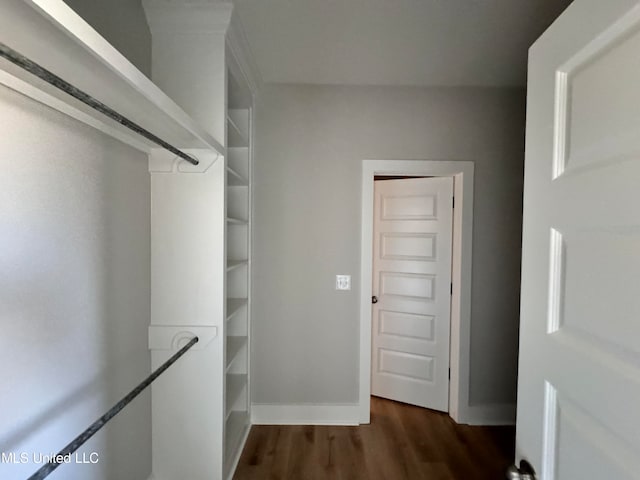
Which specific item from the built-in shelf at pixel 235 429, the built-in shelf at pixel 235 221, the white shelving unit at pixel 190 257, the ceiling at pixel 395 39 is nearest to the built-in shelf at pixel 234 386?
the built-in shelf at pixel 235 429

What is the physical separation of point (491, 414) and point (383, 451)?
92 centimetres

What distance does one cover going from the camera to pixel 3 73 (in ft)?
2.64

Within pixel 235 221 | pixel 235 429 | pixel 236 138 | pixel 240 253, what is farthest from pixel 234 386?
pixel 236 138

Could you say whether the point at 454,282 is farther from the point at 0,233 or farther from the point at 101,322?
the point at 0,233

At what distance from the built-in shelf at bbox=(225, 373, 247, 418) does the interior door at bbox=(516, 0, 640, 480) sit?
1.72 metres

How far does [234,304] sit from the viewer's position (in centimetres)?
210

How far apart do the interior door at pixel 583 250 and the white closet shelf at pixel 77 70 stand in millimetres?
979

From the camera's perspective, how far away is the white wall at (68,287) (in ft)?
2.86

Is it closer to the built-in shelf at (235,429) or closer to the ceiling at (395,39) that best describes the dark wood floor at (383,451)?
the built-in shelf at (235,429)

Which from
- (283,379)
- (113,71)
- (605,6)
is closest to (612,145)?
(605,6)

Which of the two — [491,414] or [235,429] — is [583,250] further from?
[491,414]

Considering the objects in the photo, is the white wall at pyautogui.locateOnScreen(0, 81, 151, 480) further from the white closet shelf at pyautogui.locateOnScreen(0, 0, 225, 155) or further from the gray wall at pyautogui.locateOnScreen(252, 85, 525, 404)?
the gray wall at pyautogui.locateOnScreen(252, 85, 525, 404)

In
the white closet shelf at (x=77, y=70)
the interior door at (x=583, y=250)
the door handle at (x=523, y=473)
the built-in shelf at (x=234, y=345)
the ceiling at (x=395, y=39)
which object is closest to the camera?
the interior door at (x=583, y=250)

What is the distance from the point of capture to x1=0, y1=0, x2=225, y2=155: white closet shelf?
0.61 meters
